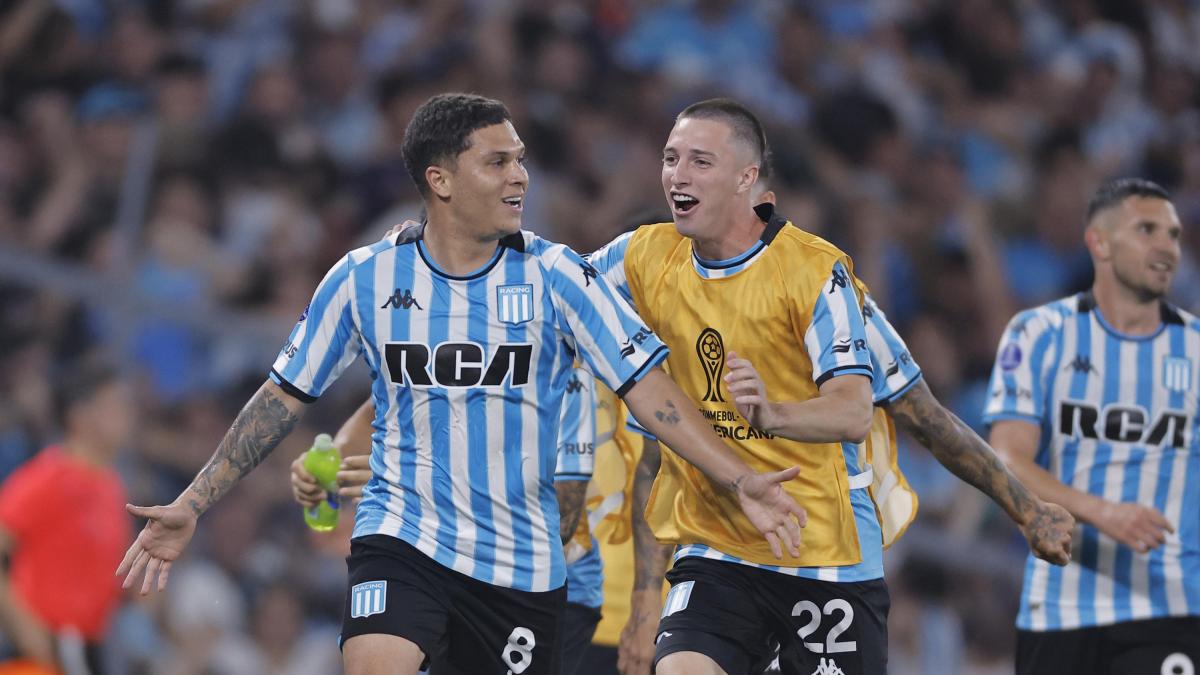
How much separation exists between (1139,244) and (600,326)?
268cm

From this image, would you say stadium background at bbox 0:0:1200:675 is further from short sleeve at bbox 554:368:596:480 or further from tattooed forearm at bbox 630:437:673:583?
tattooed forearm at bbox 630:437:673:583

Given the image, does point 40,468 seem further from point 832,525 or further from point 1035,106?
point 1035,106

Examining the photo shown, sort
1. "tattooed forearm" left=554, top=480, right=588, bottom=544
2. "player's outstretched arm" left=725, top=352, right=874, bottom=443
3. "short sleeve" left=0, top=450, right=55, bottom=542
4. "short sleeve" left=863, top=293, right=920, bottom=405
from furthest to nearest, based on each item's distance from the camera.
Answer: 1. "short sleeve" left=0, top=450, right=55, bottom=542
2. "tattooed forearm" left=554, top=480, right=588, bottom=544
3. "short sleeve" left=863, top=293, right=920, bottom=405
4. "player's outstretched arm" left=725, top=352, right=874, bottom=443

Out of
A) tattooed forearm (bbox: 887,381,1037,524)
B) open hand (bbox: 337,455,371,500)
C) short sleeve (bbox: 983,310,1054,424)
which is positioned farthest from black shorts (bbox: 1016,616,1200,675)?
open hand (bbox: 337,455,371,500)

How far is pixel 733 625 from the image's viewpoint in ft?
16.1

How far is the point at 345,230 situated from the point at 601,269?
171 inches

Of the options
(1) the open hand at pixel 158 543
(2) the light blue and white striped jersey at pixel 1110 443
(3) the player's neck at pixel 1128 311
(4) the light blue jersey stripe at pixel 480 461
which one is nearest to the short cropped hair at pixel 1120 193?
(3) the player's neck at pixel 1128 311

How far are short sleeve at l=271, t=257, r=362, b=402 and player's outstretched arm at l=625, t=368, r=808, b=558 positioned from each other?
0.94 meters

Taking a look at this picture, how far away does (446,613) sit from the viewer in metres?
4.86

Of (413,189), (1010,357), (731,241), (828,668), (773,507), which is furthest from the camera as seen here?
(413,189)

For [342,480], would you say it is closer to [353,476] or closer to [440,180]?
[353,476]

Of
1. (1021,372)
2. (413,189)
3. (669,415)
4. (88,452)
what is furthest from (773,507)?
(413,189)

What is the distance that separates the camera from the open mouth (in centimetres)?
504

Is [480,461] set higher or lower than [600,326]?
lower
